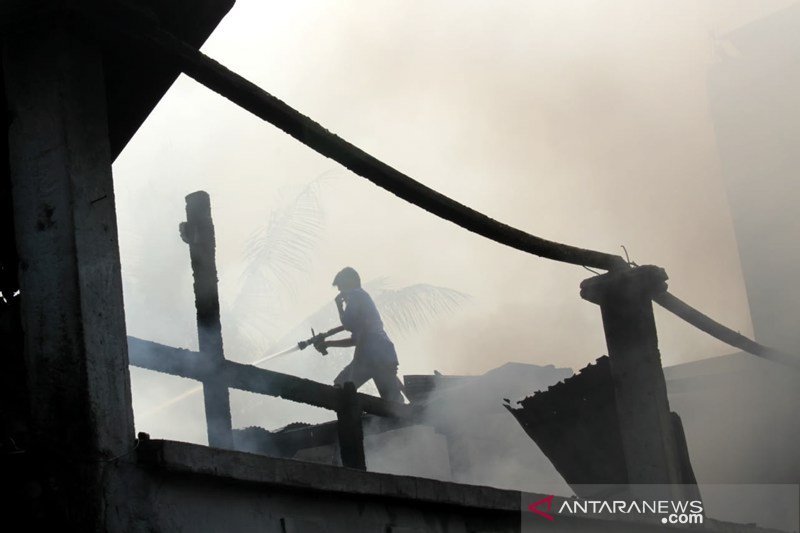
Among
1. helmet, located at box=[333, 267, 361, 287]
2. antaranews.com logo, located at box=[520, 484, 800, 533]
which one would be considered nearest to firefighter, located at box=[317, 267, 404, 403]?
helmet, located at box=[333, 267, 361, 287]

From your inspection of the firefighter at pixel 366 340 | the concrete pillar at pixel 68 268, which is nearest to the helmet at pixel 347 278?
the firefighter at pixel 366 340

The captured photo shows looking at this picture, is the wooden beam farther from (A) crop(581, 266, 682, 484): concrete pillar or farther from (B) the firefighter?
(B) the firefighter

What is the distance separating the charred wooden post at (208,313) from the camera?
16.2 ft

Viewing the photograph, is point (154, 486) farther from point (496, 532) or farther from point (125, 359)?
point (496, 532)

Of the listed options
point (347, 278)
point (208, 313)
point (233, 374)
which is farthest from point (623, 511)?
point (347, 278)

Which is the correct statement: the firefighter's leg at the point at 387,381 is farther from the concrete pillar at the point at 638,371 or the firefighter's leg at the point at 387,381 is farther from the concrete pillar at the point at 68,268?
the concrete pillar at the point at 68,268

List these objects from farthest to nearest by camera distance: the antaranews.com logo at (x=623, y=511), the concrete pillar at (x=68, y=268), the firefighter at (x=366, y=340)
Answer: the firefighter at (x=366, y=340) → the antaranews.com logo at (x=623, y=511) → the concrete pillar at (x=68, y=268)

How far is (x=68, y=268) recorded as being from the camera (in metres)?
2.96

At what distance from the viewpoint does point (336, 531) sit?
3543 millimetres

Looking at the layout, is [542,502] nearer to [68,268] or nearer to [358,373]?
[68,268]

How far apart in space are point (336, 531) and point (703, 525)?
9.17 ft

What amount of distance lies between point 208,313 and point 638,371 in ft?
7.97

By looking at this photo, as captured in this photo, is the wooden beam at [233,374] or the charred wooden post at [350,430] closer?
the wooden beam at [233,374]

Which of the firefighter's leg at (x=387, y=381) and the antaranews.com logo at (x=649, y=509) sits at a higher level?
the firefighter's leg at (x=387, y=381)
